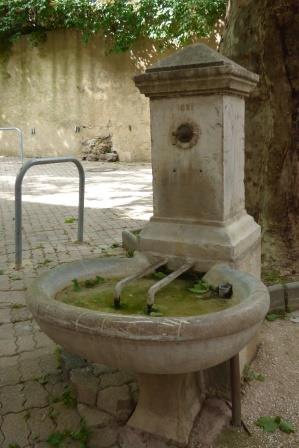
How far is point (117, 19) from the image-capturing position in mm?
13625

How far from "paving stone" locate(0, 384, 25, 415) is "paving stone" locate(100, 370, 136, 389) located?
15.3 inches

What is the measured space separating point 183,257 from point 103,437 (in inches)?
34.7

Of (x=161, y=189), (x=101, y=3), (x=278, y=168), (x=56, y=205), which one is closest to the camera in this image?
(x=161, y=189)

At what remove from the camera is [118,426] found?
2.06m

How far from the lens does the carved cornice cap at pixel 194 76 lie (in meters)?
2.07

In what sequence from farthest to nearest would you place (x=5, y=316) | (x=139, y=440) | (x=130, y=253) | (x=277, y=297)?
(x=130, y=253), (x=277, y=297), (x=5, y=316), (x=139, y=440)

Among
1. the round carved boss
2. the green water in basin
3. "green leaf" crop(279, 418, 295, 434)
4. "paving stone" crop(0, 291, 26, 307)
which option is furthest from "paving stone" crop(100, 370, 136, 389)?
"paving stone" crop(0, 291, 26, 307)

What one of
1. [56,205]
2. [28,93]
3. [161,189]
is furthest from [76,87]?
[161,189]

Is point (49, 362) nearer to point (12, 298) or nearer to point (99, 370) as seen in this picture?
point (99, 370)

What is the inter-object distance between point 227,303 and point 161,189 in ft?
2.31

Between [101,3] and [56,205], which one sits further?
[101,3]

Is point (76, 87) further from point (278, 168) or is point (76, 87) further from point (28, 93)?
point (278, 168)

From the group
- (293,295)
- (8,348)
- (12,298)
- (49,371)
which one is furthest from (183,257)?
(12,298)

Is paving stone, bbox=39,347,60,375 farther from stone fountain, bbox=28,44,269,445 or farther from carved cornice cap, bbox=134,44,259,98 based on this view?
carved cornice cap, bbox=134,44,259,98
